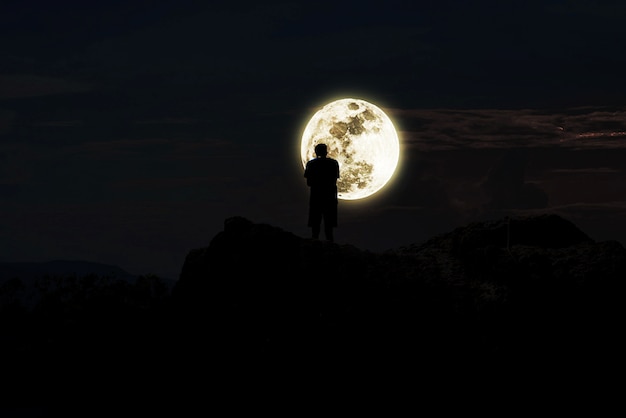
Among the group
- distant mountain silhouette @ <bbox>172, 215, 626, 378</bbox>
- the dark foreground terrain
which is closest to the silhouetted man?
the dark foreground terrain

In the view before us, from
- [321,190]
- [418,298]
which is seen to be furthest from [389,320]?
[321,190]

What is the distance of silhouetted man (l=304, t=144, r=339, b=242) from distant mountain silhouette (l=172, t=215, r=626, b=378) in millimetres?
3699

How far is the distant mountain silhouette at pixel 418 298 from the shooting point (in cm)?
1027

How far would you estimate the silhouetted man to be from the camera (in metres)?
15.9

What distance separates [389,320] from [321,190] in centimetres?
557

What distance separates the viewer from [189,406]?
1154cm

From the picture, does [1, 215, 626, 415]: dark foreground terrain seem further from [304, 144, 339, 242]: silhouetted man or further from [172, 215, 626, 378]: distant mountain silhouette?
[304, 144, 339, 242]: silhouetted man

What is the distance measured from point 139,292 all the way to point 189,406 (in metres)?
12.1

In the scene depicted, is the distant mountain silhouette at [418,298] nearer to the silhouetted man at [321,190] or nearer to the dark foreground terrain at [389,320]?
the dark foreground terrain at [389,320]

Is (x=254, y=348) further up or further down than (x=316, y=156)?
further down

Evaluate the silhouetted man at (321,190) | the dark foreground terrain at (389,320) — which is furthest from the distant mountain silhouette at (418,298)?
the silhouetted man at (321,190)

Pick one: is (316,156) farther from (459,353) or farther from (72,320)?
(72,320)

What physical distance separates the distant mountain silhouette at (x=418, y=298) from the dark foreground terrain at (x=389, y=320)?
18 millimetres

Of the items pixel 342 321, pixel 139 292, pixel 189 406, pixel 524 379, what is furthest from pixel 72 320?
pixel 524 379
